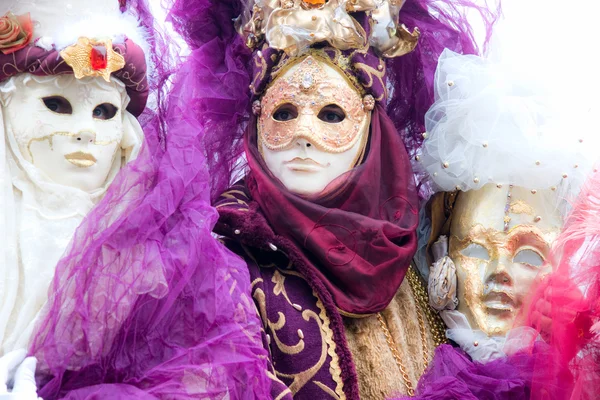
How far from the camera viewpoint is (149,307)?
2078 mm

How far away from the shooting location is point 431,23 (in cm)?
291

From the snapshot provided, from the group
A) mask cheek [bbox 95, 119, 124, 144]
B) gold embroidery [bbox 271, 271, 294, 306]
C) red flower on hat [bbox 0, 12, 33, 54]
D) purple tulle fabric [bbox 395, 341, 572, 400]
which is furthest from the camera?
gold embroidery [bbox 271, 271, 294, 306]

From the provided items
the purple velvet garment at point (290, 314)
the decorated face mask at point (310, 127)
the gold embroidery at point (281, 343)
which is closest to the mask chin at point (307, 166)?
the decorated face mask at point (310, 127)

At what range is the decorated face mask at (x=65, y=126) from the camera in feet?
7.04

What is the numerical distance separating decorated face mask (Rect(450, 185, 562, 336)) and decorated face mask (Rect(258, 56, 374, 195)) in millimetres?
385

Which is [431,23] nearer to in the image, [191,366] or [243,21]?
[243,21]

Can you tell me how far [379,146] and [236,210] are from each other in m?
0.44

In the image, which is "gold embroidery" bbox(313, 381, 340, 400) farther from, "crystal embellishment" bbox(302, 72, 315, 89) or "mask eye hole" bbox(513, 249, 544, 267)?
"crystal embellishment" bbox(302, 72, 315, 89)

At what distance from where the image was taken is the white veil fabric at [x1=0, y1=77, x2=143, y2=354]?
2.01m

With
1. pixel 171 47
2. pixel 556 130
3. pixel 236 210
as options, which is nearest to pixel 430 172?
pixel 556 130

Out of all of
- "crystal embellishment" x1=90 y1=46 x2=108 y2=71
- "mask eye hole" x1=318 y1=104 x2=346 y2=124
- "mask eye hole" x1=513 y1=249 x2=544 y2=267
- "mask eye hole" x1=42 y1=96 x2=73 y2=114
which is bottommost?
"mask eye hole" x1=513 y1=249 x2=544 y2=267

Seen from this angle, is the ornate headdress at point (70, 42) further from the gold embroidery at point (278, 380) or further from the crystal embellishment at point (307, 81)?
the gold embroidery at point (278, 380)

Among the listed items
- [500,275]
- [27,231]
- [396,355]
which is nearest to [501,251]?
[500,275]

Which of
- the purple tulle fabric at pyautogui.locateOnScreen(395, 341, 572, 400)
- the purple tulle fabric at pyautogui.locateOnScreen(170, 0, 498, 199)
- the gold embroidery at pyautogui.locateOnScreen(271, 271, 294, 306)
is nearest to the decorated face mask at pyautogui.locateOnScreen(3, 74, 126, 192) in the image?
the purple tulle fabric at pyautogui.locateOnScreen(170, 0, 498, 199)
